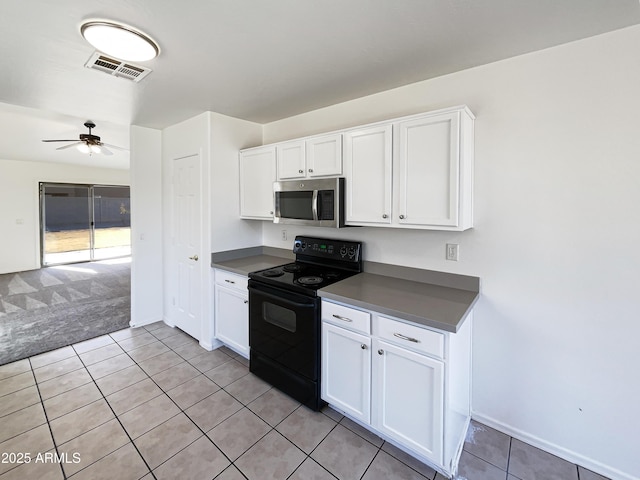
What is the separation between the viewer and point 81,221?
7.54 meters

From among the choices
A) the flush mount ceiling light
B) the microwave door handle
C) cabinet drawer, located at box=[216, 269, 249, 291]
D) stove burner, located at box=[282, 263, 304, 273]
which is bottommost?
cabinet drawer, located at box=[216, 269, 249, 291]

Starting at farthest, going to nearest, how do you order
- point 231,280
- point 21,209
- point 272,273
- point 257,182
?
point 21,209 < point 257,182 < point 231,280 < point 272,273

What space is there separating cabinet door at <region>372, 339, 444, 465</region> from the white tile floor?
0.62 feet

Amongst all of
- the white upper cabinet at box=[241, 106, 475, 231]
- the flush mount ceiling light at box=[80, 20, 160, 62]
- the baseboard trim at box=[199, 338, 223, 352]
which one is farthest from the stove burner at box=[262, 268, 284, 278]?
the flush mount ceiling light at box=[80, 20, 160, 62]

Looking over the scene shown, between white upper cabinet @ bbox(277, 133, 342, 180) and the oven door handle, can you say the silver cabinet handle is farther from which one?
white upper cabinet @ bbox(277, 133, 342, 180)

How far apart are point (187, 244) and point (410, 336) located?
2608 millimetres

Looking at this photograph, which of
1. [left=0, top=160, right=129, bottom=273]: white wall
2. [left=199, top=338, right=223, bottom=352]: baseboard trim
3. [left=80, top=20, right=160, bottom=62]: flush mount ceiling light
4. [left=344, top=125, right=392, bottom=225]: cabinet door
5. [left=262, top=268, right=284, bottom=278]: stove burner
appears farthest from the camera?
[left=0, top=160, right=129, bottom=273]: white wall

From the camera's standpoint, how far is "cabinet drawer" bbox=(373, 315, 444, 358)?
155 cm

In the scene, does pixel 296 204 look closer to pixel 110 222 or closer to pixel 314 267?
pixel 314 267

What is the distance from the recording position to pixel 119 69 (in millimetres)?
1979

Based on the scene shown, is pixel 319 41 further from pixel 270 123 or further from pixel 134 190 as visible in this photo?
pixel 134 190

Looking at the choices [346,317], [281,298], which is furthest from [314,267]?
[346,317]

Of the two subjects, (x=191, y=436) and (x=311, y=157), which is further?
(x=311, y=157)

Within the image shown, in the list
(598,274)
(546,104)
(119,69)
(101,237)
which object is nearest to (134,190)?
→ (119,69)
